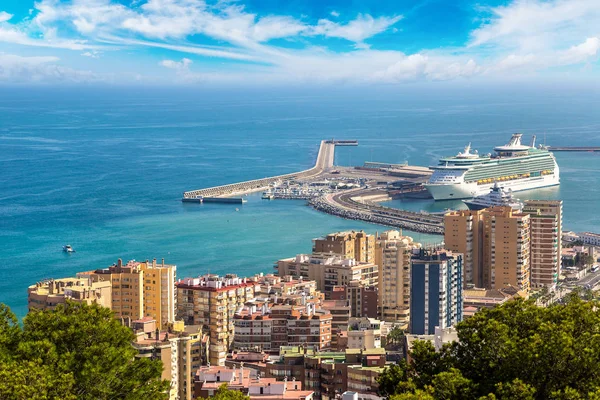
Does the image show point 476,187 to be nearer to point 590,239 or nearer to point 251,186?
point 251,186

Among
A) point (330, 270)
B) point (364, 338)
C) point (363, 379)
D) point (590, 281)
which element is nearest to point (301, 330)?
point (364, 338)

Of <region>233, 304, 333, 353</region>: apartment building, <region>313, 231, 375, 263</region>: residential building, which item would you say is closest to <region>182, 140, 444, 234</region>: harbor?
<region>313, 231, 375, 263</region>: residential building

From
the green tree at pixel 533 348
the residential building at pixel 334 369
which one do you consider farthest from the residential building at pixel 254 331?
the green tree at pixel 533 348

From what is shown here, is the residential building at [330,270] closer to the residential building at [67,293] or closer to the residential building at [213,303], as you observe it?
the residential building at [213,303]

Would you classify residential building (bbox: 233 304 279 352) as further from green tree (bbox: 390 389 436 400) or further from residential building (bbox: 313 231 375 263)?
→ green tree (bbox: 390 389 436 400)

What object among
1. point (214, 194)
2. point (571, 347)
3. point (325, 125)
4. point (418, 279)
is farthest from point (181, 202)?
point (325, 125)
